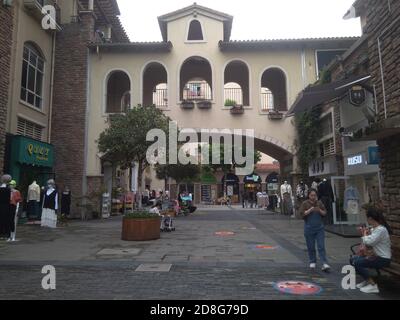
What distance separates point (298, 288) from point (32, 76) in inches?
664

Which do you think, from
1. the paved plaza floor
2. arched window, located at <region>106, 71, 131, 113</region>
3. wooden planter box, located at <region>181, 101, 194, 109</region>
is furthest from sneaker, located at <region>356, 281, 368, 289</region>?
arched window, located at <region>106, 71, 131, 113</region>

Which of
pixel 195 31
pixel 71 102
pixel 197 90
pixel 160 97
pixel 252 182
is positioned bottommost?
pixel 252 182

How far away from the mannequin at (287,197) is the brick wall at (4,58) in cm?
1333

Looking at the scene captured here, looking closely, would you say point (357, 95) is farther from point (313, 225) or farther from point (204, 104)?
point (204, 104)

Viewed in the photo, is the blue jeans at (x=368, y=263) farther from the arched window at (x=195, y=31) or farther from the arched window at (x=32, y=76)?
the arched window at (x=195, y=31)

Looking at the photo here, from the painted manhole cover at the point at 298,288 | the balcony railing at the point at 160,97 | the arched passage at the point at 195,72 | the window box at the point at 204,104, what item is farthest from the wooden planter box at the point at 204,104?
the painted manhole cover at the point at 298,288

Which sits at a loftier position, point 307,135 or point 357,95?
point 307,135

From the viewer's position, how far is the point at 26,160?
54.9ft

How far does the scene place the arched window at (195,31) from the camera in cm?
2066

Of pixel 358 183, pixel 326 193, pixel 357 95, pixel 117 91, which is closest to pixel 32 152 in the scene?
pixel 117 91

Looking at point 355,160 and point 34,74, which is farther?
point 34,74

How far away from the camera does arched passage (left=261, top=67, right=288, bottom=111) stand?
855 inches
